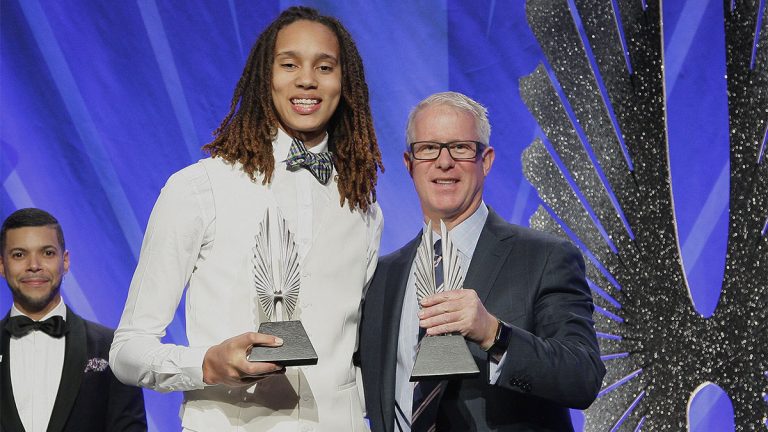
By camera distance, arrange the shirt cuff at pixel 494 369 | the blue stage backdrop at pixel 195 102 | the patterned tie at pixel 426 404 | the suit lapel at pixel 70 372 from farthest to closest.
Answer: the blue stage backdrop at pixel 195 102
the suit lapel at pixel 70 372
the patterned tie at pixel 426 404
the shirt cuff at pixel 494 369

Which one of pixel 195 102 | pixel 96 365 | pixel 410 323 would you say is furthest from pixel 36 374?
pixel 410 323

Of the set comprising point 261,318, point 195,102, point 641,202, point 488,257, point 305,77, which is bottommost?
point 261,318

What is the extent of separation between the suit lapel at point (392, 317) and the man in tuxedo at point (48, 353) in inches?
49.9

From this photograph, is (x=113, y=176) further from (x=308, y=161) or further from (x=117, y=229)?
(x=308, y=161)

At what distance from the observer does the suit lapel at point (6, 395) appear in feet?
9.75

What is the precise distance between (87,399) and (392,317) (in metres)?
1.39

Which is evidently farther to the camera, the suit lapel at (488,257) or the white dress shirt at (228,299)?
the suit lapel at (488,257)

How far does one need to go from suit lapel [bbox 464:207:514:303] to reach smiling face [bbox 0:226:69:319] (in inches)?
68.2

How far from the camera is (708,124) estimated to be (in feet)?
10.8

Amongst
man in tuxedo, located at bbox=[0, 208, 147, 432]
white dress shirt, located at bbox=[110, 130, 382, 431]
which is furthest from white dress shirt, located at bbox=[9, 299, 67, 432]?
white dress shirt, located at bbox=[110, 130, 382, 431]

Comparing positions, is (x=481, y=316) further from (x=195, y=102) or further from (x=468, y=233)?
(x=195, y=102)

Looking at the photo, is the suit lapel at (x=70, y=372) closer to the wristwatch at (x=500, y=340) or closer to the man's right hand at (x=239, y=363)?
the man's right hand at (x=239, y=363)

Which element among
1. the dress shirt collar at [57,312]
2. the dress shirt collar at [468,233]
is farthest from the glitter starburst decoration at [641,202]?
the dress shirt collar at [57,312]

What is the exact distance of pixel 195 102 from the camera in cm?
340
